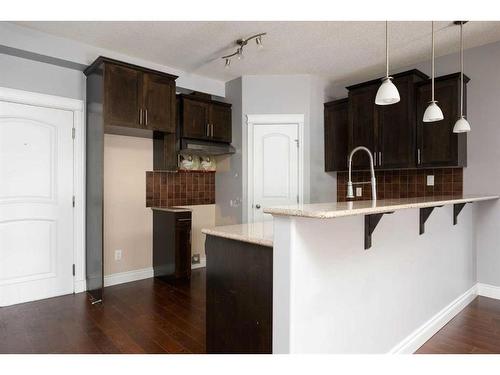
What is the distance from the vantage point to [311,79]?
436cm

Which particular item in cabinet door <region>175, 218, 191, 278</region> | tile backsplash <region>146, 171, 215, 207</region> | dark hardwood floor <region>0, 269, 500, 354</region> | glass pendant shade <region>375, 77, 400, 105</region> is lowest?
dark hardwood floor <region>0, 269, 500, 354</region>

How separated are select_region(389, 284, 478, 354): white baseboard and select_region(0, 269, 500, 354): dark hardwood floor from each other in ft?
0.14

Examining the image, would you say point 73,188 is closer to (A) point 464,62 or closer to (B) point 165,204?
(B) point 165,204

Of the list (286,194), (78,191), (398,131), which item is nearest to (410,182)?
(398,131)

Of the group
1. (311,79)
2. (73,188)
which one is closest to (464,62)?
(311,79)

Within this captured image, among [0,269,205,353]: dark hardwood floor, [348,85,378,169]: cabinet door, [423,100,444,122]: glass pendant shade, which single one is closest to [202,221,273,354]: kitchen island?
[0,269,205,353]: dark hardwood floor

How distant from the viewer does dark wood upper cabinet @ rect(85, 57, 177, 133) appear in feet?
10.7

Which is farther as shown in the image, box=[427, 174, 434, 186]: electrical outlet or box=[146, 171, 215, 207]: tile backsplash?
box=[146, 171, 215, 207]: tile backsplash

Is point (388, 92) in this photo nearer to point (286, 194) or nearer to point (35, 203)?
point (286, 194)

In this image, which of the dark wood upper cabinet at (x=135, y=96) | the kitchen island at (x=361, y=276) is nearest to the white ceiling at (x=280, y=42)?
the dark wood upper cabinet at (x=135, y=96)

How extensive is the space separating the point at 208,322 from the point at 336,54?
3.19 m

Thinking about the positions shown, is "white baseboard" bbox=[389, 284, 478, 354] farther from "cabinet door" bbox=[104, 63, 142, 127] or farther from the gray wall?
the gray wall

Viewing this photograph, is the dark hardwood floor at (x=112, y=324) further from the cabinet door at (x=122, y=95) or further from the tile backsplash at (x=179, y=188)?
the cabinet door at (x=122, y=95)

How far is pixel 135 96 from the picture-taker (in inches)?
136
